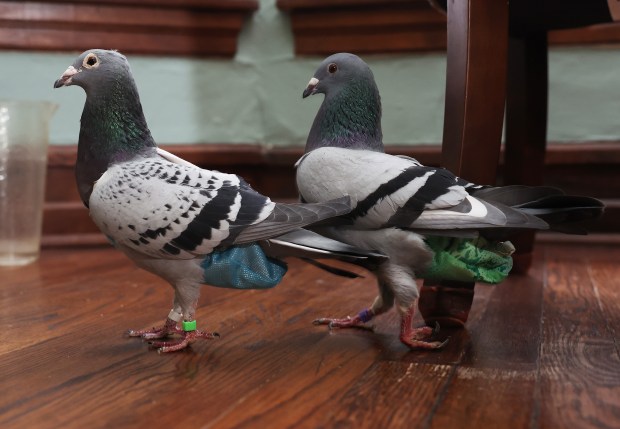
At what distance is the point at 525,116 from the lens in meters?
1.92

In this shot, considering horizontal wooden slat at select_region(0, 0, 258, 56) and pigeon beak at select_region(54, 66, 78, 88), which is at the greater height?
horizontal wooden slat at select_region(0, 0, 258, 56)

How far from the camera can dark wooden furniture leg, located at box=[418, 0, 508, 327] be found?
126 centimetres

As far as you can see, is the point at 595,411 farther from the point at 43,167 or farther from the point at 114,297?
the point at 43,167

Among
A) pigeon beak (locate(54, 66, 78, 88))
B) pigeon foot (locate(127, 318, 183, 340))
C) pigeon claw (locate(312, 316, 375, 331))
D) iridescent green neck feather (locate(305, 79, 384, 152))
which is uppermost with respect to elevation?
pigeon beak (locate(54, 66, 78, 88))

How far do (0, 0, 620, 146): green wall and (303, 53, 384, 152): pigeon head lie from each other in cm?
129

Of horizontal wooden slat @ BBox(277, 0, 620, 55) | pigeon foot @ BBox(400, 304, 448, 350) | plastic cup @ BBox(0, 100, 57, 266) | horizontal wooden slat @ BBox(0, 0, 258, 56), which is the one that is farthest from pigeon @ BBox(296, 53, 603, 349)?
horizontal wooden slat @ BBox(0, 0, 258, 56)

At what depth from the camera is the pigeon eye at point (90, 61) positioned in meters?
1.19

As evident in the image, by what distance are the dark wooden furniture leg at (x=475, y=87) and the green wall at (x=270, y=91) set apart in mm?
1242

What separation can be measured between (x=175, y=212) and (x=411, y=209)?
0.33 meters

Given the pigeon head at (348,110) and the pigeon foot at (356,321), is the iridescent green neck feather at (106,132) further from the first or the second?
the pigeon foot at (356,321)

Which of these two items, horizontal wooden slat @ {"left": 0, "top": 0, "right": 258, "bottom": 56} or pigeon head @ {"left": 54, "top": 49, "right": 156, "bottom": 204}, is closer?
pigeon head @ {"left": 54, "top": 49, "right": 156, "bottom": 204}

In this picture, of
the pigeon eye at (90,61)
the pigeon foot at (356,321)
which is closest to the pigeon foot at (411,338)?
the pigeon foot at (356,321)

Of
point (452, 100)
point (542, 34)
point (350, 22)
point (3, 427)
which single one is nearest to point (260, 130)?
point (350, 22)

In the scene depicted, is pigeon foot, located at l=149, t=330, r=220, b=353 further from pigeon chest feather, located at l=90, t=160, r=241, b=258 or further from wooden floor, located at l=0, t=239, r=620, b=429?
pigeon chest feather, located at l=90, t=160, r=241, b=258
